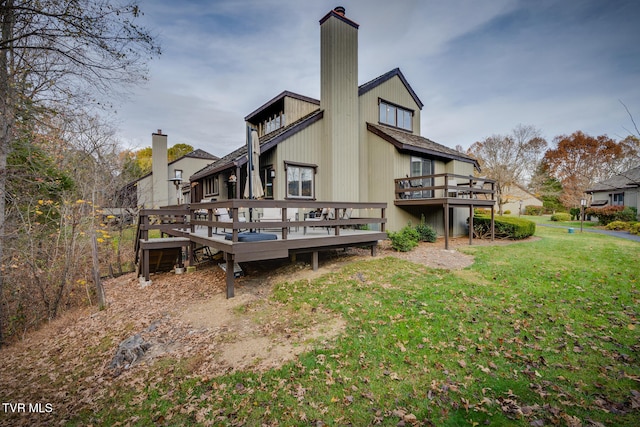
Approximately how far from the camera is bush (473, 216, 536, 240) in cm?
1313

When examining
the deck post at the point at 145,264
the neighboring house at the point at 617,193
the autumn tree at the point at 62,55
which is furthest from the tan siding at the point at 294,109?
the neighboring house at the point at 617,193

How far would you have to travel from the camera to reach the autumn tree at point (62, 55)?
16.3 feet

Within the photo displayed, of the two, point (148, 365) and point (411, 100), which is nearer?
point (148, 365)

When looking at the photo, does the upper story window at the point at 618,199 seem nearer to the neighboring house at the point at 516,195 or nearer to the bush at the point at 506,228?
the neighboring house at the point at 516,195

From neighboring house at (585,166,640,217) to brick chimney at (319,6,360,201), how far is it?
21.4 m

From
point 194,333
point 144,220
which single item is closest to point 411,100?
point 144,220

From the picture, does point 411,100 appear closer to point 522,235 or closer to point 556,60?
point 556,60

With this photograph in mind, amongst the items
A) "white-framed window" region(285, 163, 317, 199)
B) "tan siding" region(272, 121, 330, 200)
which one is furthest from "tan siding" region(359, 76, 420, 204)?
"white-framed window" region(285, 163, 317, 199)

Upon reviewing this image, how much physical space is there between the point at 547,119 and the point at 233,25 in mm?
32828

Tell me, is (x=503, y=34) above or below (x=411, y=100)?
above

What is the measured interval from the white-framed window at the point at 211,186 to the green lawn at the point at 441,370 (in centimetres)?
1020

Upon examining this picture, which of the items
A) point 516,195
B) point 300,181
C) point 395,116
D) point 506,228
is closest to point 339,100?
point 300,181

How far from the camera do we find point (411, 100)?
15.6m

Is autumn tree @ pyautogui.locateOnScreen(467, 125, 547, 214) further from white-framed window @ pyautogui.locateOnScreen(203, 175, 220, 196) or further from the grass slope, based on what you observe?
white-framed window @ pyautogui.locateOnScreen(203, 175, 220, 196)
